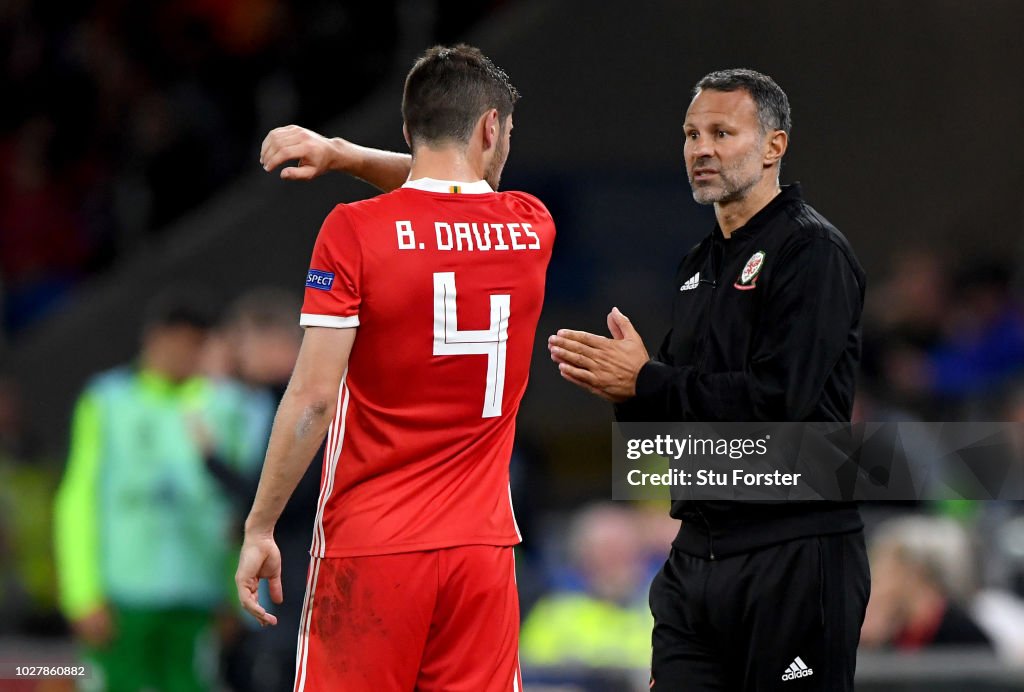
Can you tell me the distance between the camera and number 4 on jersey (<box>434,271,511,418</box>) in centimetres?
395

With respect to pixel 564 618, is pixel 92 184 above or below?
above

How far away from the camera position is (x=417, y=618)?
3979mm

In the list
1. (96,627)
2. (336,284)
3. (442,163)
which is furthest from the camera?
(96,627)

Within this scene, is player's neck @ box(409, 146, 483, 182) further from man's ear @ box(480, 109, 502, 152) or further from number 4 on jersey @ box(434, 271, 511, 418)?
number 4 on jersey @ box(434, 271, 511, 418)

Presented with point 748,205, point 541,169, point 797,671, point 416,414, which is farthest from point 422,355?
point 541,169

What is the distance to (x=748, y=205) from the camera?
4.18 metres

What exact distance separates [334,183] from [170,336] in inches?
180

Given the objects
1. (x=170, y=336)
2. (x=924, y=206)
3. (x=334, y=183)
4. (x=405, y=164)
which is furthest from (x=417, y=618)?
(x=924, y=206)

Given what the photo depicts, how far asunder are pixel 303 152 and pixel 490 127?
1.85 ft

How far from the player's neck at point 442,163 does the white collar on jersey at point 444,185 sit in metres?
0.01

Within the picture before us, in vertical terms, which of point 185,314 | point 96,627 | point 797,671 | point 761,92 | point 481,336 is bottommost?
point 96,627

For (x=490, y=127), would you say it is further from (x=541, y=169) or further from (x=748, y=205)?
(x=541, y=169)

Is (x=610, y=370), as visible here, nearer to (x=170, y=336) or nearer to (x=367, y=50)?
(x=170, y=336)

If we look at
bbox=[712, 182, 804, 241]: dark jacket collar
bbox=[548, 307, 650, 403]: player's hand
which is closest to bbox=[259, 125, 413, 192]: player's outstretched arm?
bbox=[548, 307, 650, 403]: player's hand
